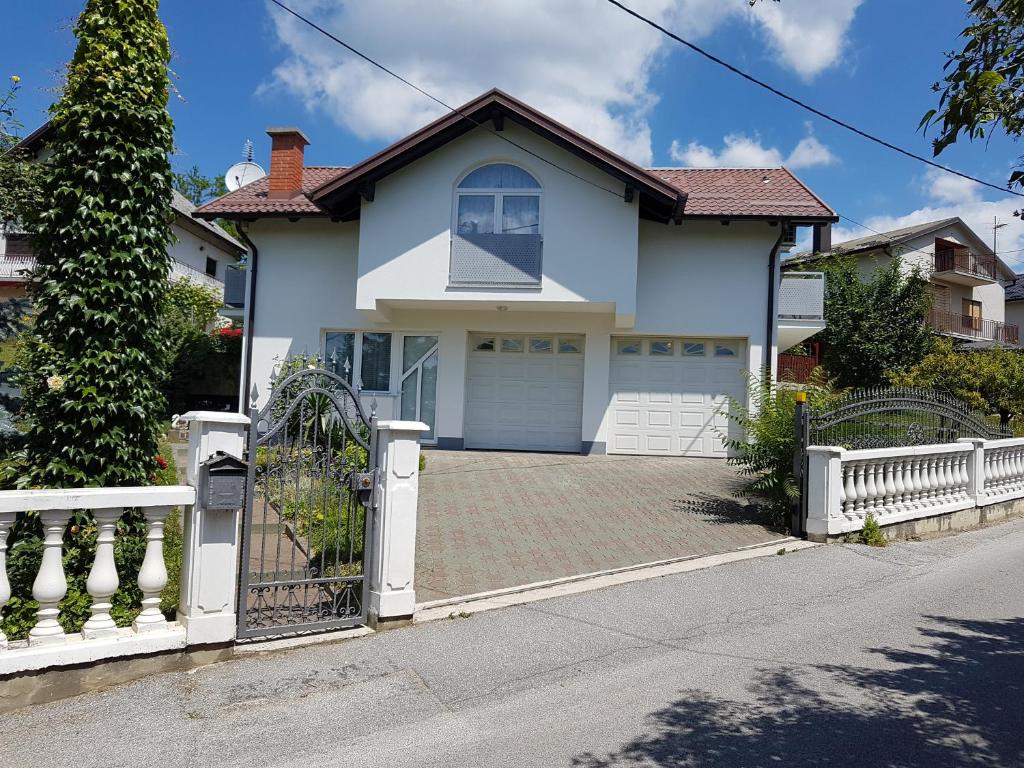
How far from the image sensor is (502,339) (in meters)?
16.1

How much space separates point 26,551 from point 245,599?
4.88 ft

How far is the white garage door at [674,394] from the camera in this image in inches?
615

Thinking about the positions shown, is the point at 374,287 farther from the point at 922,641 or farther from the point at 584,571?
the point at 922,641

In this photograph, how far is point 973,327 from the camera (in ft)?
119

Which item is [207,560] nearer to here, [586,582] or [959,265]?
[586,582]

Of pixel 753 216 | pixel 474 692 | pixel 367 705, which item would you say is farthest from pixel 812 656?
pixel 753 216

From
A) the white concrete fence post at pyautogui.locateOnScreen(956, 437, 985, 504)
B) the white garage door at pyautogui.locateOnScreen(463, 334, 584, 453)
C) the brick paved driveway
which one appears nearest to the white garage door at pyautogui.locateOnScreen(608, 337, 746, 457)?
the white garage door at pyautogui.locateOnScreen(463, 334, 584, 453)

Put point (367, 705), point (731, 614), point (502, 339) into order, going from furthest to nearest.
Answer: point (502, 339) → point (731, 614) → point (367, 705)

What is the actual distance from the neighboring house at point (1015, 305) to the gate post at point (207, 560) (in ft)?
154

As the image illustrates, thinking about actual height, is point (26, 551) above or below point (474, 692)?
above

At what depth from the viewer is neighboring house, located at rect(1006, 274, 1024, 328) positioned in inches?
1646

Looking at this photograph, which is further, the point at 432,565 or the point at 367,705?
the point at 432,565

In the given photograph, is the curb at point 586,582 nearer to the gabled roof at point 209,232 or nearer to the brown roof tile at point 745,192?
the brown roof tile at point 745,192

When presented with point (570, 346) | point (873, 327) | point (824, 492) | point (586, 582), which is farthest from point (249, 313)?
point (873, 327)
